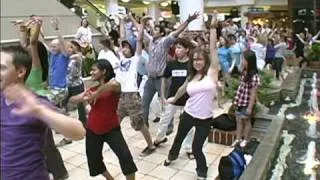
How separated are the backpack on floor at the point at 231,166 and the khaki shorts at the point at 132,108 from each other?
120 cm

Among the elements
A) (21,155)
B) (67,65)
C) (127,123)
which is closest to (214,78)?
(67,65)

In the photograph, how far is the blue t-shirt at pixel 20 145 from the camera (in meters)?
1.54

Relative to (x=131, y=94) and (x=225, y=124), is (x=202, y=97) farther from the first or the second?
(x=225, y=124)

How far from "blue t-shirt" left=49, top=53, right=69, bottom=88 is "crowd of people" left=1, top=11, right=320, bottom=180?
12 mm

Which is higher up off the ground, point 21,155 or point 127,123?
point 21,155

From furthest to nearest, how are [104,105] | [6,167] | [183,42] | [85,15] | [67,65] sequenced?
[85,15], [67,65], [183,42], [104,105], [6,167]

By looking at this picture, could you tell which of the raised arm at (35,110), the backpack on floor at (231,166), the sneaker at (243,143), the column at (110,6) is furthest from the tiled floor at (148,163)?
the column at (110,6)

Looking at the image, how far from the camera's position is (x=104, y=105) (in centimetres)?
321

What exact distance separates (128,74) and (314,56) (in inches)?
369

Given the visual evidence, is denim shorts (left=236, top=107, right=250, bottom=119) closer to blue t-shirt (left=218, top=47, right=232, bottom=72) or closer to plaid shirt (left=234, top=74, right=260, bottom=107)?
plaid shirt (left=234, top=74, right=260, bottom=107)

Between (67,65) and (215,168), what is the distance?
7.30 ft

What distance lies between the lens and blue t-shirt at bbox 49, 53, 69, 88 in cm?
488

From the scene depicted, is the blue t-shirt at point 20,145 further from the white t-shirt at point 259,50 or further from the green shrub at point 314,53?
the green shrub at point 314,53

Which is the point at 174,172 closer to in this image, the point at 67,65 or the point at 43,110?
the point at 67,65
